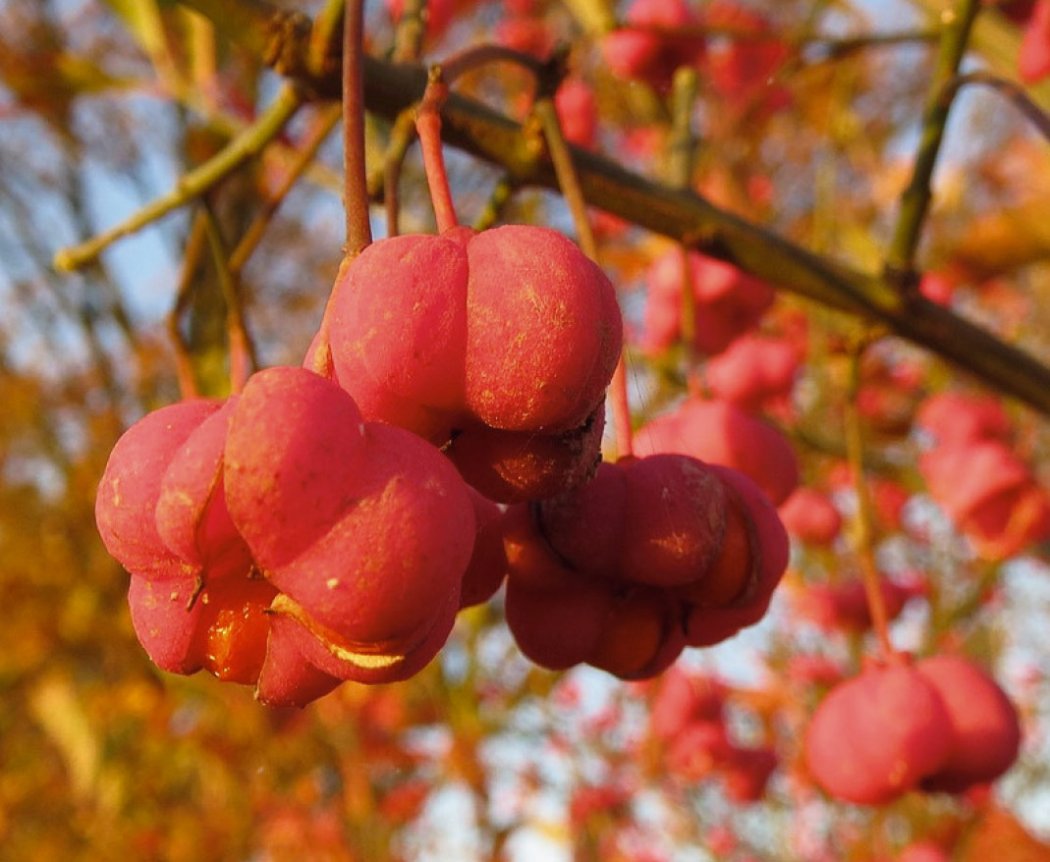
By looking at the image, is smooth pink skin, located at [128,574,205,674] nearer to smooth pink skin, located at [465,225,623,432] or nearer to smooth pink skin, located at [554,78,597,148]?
smooth pink skin, located at [465,225,623,432]

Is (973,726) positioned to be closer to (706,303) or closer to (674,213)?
(674,213)

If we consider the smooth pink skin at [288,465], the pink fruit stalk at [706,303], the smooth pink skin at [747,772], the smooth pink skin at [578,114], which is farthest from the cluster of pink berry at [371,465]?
the smooth pink skin at [578,114]

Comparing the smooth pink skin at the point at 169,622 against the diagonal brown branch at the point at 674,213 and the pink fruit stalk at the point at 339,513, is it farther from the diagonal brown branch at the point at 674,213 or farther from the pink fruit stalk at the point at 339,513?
the diagonal brown branch at the point at 674,213

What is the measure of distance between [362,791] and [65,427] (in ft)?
9.40

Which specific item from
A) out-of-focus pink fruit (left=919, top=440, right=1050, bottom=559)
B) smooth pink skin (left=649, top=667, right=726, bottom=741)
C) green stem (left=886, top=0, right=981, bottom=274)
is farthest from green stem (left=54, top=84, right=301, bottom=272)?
out-of-focus pink fruit (left=919, top=440, right=1050, bottom=559)

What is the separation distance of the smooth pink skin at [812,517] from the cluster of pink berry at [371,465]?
1611 millimetres

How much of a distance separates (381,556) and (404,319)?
119mm

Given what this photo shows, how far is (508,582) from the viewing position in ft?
2.27

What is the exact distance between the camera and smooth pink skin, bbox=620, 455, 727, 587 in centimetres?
66

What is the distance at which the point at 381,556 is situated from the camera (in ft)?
1.49

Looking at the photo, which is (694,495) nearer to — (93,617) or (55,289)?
(93,617)

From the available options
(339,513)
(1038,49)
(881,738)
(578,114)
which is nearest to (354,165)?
(339,513)

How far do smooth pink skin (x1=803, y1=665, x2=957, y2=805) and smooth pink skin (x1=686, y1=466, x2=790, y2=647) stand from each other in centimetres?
43

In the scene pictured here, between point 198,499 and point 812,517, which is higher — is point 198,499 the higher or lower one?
the higher one
